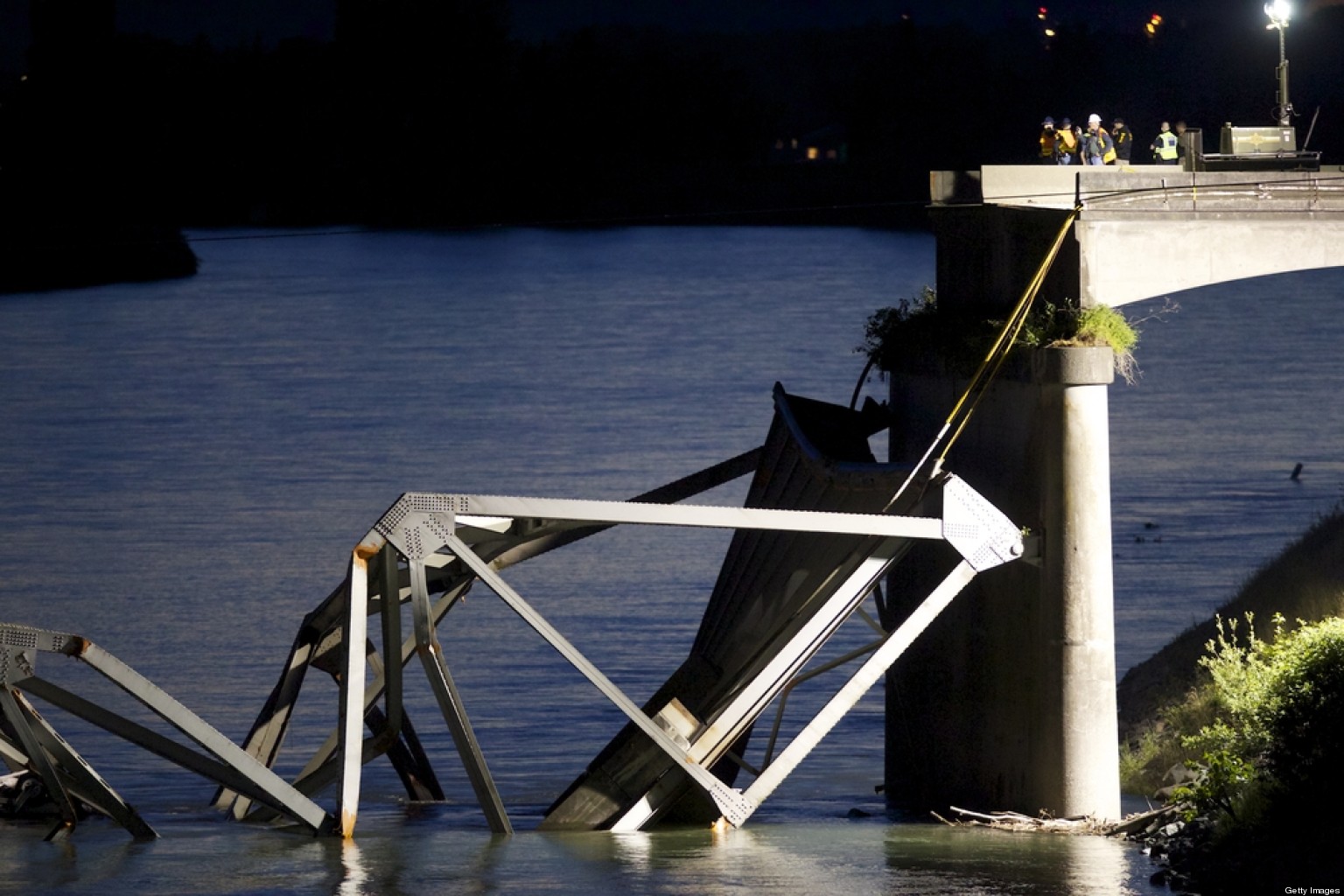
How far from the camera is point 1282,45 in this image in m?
33.2

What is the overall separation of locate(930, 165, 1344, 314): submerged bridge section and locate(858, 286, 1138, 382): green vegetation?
1.20 feet

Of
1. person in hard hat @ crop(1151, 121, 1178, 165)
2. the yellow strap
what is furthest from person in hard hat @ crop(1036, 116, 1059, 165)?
the yellow strap

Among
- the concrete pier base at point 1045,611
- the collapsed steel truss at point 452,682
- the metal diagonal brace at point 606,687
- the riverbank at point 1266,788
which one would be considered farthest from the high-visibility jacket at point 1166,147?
the metal diagonal brace at point 606,687

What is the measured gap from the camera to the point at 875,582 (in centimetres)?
2573

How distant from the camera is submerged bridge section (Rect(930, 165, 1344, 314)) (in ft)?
86.7

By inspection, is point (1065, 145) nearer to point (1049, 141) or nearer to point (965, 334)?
point (1049, 141)

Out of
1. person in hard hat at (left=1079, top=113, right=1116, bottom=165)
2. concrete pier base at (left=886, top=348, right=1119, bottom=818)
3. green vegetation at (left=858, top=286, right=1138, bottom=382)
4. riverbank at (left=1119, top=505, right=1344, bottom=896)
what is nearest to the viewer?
riverbank at (left=1119, top=505, right=1344, bottom=896)

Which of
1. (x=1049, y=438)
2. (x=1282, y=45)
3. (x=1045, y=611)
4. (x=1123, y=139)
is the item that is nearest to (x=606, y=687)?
(x=1045, y=611)

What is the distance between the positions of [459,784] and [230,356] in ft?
299

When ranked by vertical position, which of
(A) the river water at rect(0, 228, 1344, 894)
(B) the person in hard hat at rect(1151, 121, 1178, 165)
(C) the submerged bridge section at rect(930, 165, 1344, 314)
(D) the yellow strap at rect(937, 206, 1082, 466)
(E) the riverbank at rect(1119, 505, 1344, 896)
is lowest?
(A) the river water at rect(0, 228, 1344, 894)

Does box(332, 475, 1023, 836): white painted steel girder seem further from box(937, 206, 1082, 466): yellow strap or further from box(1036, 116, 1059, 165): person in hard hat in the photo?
box(1036, 116, 1059, 165): person in hard hat

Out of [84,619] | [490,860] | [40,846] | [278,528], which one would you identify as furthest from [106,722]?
[278,528]

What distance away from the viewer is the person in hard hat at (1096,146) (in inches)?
1367

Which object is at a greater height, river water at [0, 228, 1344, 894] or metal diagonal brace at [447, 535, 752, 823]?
metal diagonal brace at [447, 535, 752, 823]
